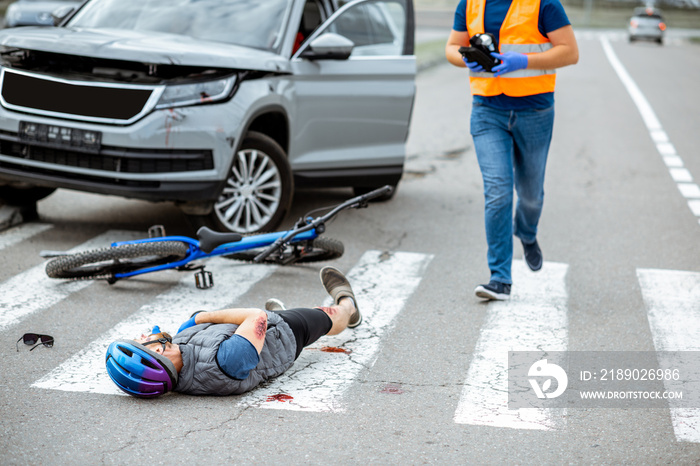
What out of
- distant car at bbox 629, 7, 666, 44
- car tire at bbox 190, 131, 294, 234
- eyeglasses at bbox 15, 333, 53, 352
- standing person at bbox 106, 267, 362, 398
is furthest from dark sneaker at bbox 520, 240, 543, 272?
distant car at bbox 629, 7, 666, 44

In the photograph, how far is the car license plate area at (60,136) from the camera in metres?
6.52

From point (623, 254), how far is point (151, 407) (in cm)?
443

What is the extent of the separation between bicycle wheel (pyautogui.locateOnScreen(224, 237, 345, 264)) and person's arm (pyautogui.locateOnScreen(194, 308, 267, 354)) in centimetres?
174

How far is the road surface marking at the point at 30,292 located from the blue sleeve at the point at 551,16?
3322 mm

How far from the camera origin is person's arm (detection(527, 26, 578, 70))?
579 centimetres

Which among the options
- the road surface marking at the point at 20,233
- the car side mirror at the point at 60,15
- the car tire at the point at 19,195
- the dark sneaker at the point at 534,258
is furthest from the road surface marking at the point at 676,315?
the car side mirror at the point at 60,15

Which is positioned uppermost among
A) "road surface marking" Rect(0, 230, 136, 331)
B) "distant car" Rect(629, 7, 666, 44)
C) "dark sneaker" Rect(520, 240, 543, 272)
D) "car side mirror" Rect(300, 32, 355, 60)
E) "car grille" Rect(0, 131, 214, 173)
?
"car side mirror" Rect(300, 32, 355, 60)

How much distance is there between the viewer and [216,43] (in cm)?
731

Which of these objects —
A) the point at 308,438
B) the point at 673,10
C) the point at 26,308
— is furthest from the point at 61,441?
the point at 673,10

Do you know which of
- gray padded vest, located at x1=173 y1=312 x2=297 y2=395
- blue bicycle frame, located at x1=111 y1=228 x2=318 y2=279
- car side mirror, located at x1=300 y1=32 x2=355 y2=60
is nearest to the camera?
gray padded vest, located at x1=173 y1=312 x2=297 y2=395

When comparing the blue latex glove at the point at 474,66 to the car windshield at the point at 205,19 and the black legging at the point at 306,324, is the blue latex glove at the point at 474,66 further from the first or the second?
the car windshield at the point at 205,19

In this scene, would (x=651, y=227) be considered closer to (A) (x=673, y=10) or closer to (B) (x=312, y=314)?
(B) (x=312, y=314)

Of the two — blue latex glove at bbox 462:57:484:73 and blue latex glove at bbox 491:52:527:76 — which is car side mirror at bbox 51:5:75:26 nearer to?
blue latex glove at bbox 462:57:484:73

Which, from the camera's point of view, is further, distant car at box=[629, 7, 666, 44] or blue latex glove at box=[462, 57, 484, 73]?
distant car at box=[629, 7, 666, 44]
